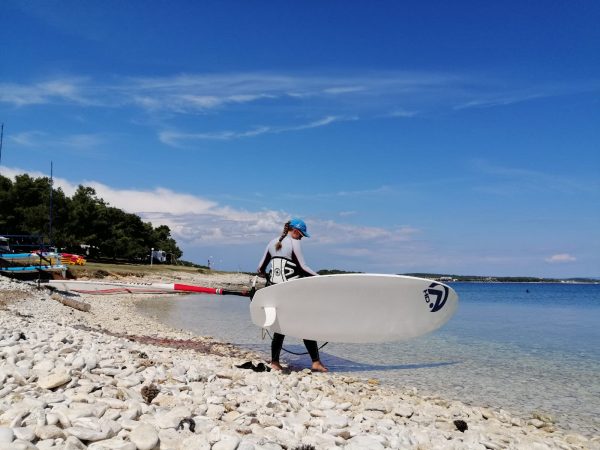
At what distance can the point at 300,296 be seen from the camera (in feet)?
26.3

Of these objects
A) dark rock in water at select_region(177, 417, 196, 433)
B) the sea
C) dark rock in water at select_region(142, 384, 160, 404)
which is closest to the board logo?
the sea

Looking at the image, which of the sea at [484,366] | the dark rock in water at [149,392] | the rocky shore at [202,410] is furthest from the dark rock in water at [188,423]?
the sea at [484,366]

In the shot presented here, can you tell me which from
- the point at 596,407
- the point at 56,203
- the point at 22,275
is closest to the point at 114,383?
the point at 596,407

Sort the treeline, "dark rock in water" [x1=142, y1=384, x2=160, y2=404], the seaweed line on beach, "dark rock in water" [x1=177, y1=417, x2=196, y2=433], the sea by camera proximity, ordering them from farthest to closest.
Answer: the treeline
the seaweed line on beach
the sea
"dark rock in water" [x1=142, y1=384, x2=160, y2=404]
"dark rock in water" [x1=177, y1=417, x2=196, y2=433]

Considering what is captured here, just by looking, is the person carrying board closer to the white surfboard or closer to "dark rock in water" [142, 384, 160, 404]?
the white surfboard

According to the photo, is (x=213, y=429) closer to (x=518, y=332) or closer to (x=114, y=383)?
(x=114, y=383)

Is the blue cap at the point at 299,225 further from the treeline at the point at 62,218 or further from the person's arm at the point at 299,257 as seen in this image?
the treeline at the point at 62,218

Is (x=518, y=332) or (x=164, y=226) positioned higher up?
(x=164, y=226)

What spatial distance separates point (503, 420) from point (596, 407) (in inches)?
83.2

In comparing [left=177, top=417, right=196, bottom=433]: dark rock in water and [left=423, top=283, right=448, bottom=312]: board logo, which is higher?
→ [left=423, top=283, right=448, bottom=312]: board logo

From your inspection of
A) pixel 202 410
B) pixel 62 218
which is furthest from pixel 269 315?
pixel 62 218

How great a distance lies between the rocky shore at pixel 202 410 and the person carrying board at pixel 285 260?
1.02 meters

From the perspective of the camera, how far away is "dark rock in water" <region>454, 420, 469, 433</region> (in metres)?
5.16

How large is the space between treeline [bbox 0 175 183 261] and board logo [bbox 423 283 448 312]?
4407 centimetres
